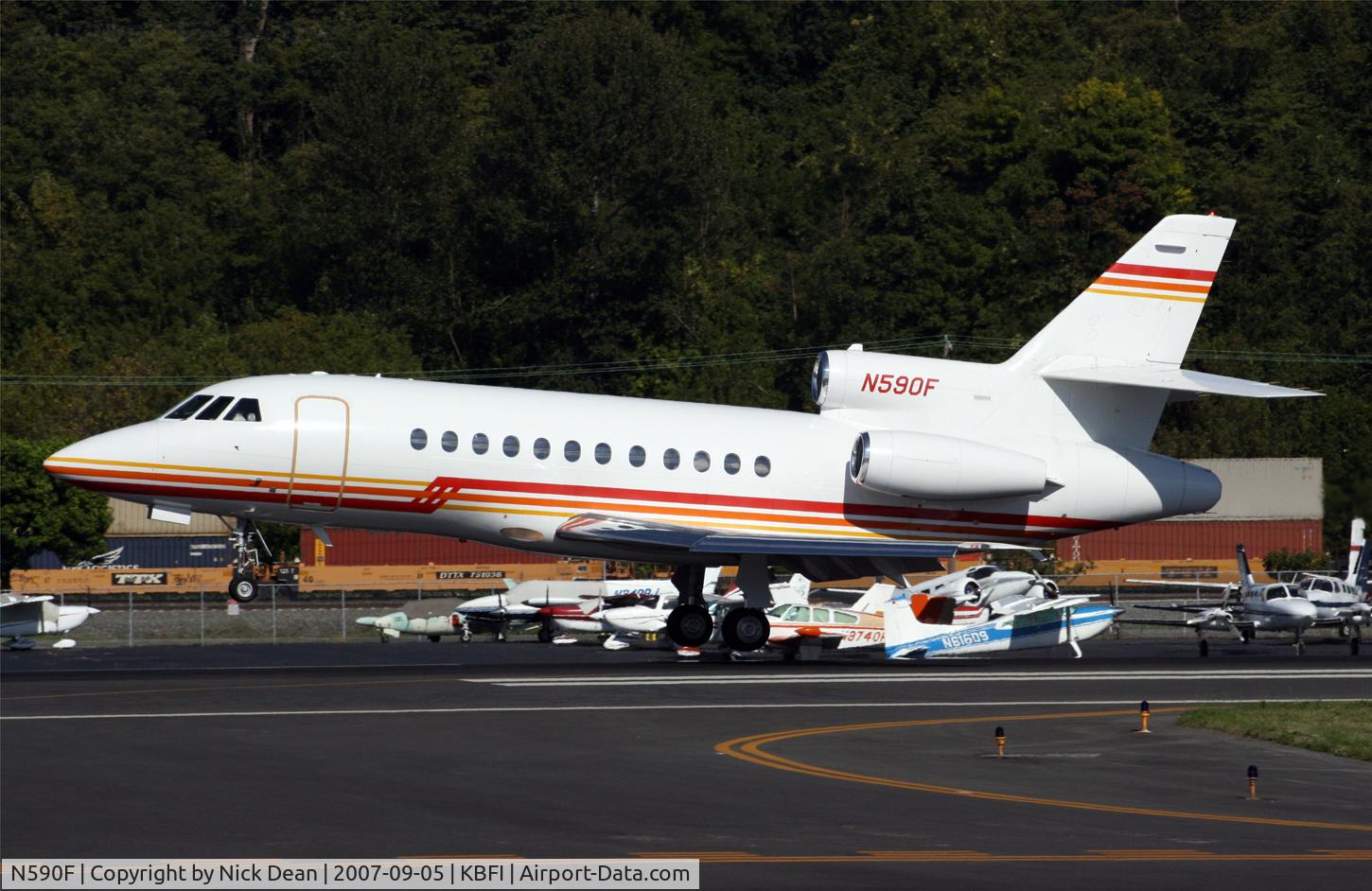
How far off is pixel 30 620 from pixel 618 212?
4595cm

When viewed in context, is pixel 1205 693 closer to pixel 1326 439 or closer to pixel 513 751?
pixel 513 751

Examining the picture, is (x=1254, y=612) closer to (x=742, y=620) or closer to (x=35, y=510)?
(x=742, y=620)

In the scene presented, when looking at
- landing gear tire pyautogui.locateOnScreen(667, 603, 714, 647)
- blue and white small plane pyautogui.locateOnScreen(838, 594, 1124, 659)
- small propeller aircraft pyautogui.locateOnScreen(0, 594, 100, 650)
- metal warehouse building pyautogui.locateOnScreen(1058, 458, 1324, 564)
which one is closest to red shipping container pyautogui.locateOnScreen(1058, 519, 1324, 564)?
metal warehouse building pyautogui.locateOnScreen(1058, 458, 1324, 564)

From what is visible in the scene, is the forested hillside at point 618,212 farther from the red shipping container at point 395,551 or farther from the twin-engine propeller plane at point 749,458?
the twin-engine propeller plane at point 749,458

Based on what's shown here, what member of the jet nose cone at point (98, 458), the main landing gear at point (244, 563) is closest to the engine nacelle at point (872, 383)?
the main landing gear at point (244, 563)

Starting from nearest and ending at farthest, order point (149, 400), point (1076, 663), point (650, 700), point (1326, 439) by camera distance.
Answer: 1. point (650, 700)
2. point (1076, 663)
3. point (1326, 439)
4. point (149, 400)

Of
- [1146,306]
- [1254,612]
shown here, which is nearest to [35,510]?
[1254,612]

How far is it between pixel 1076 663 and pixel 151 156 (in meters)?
69.0

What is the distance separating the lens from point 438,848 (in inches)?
584

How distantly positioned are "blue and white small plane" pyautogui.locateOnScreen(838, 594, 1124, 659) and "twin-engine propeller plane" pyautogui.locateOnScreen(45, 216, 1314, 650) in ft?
10.2

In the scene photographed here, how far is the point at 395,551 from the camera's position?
65.8m

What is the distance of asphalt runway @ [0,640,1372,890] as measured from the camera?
14953 mm

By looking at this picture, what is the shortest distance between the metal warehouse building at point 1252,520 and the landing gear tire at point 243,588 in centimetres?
3772

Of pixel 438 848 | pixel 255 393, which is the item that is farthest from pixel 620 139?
pixel 438 848
